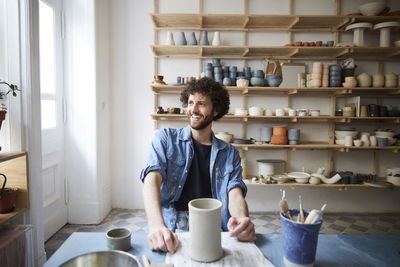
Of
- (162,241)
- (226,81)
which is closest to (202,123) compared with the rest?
(162,241)

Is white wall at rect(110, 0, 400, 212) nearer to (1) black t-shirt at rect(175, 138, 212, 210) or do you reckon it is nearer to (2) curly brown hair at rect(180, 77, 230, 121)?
(2) curly brown hair at rect(180, 77, 230, 121)

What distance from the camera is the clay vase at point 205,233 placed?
31.4 inches

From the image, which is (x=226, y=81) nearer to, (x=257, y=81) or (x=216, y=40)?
(x=257, y=81)

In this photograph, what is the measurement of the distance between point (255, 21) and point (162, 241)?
9.83 ft

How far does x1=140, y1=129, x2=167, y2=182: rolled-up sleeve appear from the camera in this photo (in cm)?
135

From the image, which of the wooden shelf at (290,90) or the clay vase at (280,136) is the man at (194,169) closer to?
the wooden shelf at (290,90)

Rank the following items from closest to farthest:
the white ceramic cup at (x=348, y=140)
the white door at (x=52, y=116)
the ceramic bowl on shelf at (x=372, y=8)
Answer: the white door at (x=52, y=116) < the ceramic bowl on shelf at (x=372, y=8) < the white ceramic cup at (x=348, y=140)

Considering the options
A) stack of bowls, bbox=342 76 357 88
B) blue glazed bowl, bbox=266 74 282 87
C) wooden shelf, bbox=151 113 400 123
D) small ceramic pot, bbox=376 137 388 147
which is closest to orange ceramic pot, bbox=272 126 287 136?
wooden shelf, bbox=151 113 400 123

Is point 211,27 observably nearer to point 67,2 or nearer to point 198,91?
point 67,2

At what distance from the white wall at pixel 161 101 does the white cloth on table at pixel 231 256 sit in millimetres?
2535

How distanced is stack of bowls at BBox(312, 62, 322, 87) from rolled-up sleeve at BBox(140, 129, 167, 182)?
7.34 feet

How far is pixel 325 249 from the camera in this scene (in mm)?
946

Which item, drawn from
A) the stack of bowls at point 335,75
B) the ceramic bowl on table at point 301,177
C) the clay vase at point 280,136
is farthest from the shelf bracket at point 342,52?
the ceramic bowl on table at point 301,177

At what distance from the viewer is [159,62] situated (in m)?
3.43
